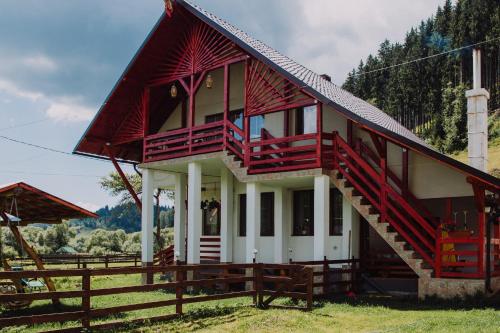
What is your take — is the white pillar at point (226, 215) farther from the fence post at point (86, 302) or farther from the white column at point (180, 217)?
the fence post at point (86, 302)

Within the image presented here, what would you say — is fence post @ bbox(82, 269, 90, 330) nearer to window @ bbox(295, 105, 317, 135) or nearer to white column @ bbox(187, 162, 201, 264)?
white column @ bbox(187, 162, 201, 264)

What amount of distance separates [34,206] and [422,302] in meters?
9.60

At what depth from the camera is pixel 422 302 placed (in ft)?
42.4

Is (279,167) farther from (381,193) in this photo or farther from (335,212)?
(381,193)

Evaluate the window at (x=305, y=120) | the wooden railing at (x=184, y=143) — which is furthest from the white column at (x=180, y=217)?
the window at (x=305, y=120)

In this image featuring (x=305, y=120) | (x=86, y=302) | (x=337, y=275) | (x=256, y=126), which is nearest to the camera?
(x=86, y=302)

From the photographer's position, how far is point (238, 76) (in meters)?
19.8

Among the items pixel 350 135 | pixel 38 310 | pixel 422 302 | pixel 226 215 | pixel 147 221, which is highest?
pixel 350 135

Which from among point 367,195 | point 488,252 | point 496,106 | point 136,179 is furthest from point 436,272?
point 496,106

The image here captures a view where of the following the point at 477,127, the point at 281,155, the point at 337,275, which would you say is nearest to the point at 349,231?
the point at 337,275

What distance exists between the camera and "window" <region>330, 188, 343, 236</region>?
1734 cm

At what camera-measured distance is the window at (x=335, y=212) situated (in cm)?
1734

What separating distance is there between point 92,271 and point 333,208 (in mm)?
9727

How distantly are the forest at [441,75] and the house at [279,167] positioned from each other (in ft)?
135
